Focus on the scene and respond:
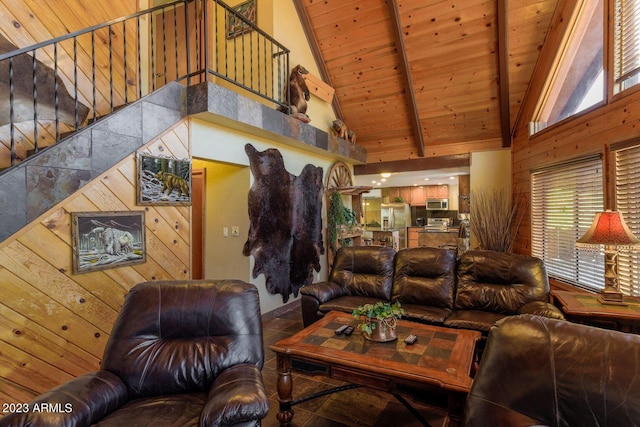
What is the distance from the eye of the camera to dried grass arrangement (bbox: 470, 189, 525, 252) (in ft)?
16.0

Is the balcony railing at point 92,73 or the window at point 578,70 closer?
the balcony railing at point 92,73

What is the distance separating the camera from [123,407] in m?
1.57

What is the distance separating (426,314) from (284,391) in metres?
1.53

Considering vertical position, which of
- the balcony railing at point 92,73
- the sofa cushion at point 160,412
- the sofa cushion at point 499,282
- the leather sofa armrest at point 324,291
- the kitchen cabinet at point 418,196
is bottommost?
the sofa cushion at point 160,412

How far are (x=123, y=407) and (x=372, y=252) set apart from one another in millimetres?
2759

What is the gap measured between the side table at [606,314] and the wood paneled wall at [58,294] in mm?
3497

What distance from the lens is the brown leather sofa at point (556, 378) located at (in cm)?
104

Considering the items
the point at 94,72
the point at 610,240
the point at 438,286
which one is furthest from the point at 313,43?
the point at 610,240

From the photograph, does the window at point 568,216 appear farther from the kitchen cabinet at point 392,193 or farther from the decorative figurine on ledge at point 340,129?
the kitchen cabinet at point 392,193

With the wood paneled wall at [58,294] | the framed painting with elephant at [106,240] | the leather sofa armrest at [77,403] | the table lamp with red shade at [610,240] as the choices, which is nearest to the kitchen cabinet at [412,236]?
the table lamp with red shade at [610,240]

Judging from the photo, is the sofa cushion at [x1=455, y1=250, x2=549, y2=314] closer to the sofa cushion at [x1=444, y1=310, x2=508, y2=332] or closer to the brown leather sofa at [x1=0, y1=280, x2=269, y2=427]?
the sofa cushion at [x1=444, y1=310, x2=508, y2=332]

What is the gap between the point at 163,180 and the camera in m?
2.96

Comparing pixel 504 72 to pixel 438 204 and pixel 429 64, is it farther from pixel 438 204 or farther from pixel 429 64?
pixel 438 204

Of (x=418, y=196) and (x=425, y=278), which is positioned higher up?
(x=418, y=196)
